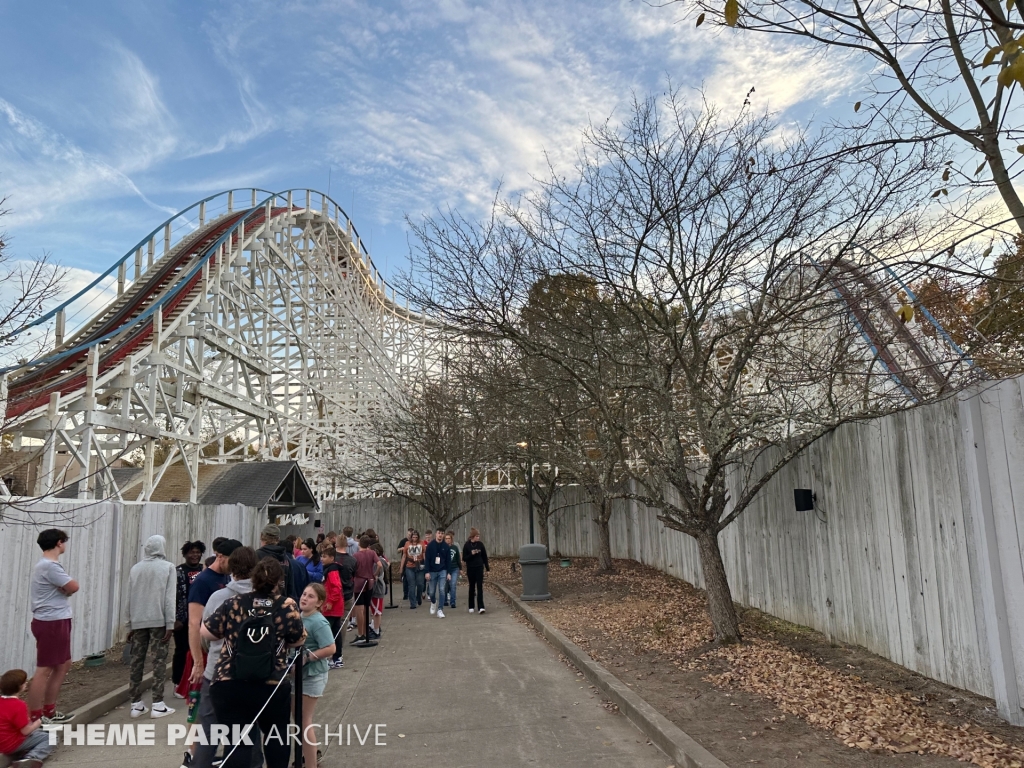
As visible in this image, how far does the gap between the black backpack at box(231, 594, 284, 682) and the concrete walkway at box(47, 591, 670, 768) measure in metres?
1.68

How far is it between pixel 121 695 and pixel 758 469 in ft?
26.5

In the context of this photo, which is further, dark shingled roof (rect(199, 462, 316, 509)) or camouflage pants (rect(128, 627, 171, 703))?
dark shingled roof (rect(199, 462, 316, 509))

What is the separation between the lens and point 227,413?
29688mm

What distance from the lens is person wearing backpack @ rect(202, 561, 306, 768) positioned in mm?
4285

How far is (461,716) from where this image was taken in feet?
22.2

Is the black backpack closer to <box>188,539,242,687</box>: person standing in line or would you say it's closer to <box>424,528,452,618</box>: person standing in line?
<box>188,539,242,687</box>: person standing in line

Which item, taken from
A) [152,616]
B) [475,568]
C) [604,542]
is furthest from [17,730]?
[604,542]

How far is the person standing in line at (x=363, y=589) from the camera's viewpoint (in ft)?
37.5

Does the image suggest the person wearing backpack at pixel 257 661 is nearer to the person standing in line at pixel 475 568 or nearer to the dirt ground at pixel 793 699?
the dirt ground at pixel 793 699

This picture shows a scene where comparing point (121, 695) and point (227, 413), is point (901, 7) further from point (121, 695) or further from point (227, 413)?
point (227, 413)

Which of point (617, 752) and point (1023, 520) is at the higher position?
point (1023, 520)

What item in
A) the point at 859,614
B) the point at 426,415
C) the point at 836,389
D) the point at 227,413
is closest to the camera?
the point at 859,614

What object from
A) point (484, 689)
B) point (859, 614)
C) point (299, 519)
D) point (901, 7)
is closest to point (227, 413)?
point (299, 519)

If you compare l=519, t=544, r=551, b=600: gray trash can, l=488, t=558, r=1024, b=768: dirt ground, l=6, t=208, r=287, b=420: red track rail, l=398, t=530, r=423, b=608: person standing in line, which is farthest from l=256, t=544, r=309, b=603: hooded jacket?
l=398, t=530, r=423, b=608: person standing in line
